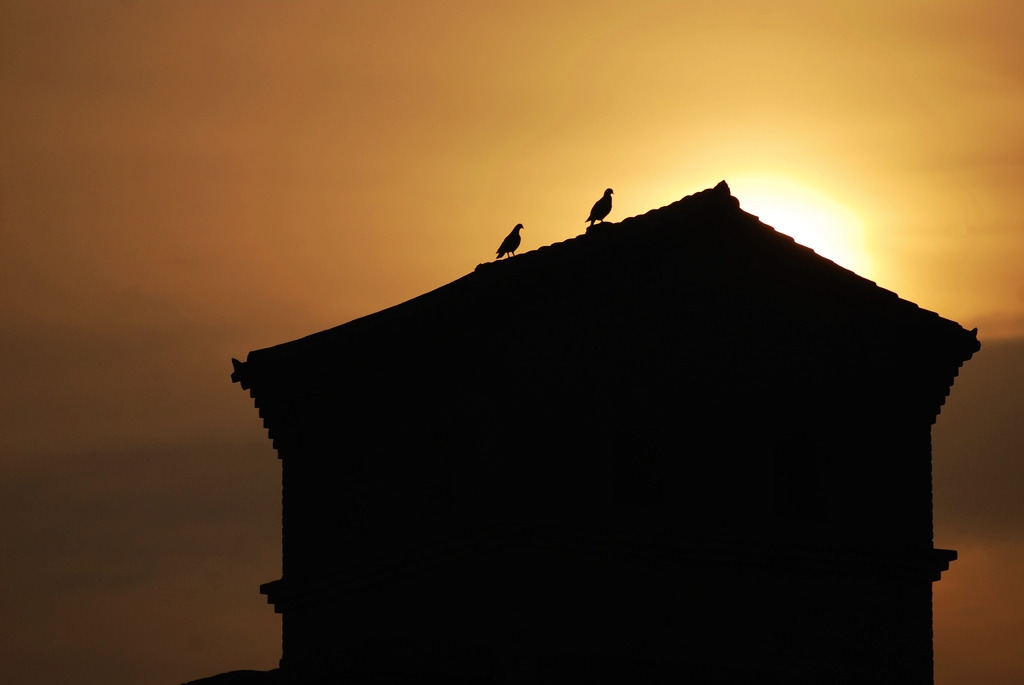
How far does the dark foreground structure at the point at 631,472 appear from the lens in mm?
24609

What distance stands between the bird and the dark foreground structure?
2.94 ft

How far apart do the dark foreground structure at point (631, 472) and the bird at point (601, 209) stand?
2.94 feet

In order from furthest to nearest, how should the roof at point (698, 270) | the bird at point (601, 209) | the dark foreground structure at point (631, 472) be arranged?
the bird at point (601, 209), the roof at point (698, 270), the dark foreground structure at point (631, 472)

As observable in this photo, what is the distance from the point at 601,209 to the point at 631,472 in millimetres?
4632

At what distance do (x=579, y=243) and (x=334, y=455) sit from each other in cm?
549

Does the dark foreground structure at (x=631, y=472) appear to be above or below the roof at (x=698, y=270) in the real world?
below

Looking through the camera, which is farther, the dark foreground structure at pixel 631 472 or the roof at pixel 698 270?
the roof at pixel 698 270

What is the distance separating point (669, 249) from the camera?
26125mm

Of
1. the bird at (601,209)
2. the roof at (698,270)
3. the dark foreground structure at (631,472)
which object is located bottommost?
the dark foreground structure at (631,472)

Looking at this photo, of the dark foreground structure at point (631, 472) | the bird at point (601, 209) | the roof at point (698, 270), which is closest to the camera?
the dark foreground structure at point (631, 472)

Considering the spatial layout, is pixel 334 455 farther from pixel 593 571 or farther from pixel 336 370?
pixel 593 571

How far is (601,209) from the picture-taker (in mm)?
27750

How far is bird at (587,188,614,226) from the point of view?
1091 inches

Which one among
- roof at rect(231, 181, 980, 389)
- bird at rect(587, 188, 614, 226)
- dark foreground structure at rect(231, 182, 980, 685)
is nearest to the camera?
dark foreground structure at rect(231, 182, 980, 685)
